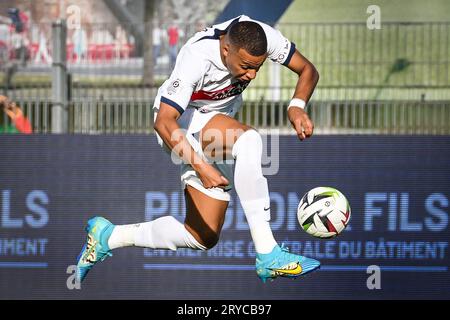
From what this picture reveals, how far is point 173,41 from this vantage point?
12727mm

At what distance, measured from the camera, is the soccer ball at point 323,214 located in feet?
26.6

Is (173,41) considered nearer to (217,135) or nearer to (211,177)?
(217,135)

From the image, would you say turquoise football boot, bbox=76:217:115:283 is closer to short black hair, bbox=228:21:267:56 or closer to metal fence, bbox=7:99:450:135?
short black hair, bbox=228:21:267:56

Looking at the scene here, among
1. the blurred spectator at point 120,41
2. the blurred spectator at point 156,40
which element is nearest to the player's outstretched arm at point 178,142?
the blurred spectator at point 156,40

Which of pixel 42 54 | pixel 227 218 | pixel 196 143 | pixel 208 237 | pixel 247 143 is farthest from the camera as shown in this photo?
pixel 42 54

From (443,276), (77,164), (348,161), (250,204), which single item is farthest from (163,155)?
(250,204)

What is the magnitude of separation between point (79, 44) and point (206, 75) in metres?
5.28

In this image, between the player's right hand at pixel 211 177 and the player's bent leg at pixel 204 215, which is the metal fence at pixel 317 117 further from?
the player's right hand at pixel 211 177

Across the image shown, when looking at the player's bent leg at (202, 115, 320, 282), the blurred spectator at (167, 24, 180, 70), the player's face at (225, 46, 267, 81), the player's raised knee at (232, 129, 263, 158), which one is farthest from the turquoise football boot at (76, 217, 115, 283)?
the blurred spectator at (167, 24, 180, 70)

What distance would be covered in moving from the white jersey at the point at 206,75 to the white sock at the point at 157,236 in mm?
871

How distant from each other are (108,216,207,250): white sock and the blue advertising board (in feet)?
9.99

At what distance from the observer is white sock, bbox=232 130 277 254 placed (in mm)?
7742

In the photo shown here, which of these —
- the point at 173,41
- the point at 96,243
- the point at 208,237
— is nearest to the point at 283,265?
the point at 208,237

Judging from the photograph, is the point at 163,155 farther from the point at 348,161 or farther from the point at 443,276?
the point at 443,276
